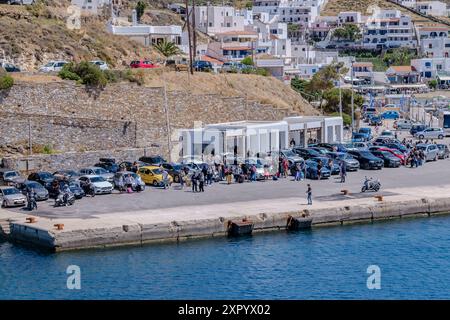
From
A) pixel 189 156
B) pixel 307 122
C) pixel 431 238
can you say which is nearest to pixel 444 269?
pixel 431 238

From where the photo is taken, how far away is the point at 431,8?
7254 inches

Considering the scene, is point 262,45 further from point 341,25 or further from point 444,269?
point 444,269

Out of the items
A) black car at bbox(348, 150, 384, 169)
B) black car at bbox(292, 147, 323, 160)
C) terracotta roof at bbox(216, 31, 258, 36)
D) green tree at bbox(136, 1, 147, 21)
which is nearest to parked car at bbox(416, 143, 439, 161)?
black car at bbox(348, 150, 384, 169)

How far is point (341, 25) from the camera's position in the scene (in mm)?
164750

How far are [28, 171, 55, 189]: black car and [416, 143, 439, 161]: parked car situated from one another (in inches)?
841

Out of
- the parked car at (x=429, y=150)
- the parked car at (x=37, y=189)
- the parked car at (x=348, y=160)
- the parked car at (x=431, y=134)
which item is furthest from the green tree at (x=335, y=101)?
the parked car at (x=37, y=189)

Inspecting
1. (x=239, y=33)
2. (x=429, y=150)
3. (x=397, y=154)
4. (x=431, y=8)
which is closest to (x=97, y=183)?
(x=397, y=154)

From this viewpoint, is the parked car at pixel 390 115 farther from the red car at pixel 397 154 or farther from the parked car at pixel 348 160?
the parked car at pixel 348 160

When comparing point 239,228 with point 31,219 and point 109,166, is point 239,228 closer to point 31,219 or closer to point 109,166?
point 31,219

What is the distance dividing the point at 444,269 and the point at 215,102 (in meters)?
27.4

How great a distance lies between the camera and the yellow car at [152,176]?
47.0 meters

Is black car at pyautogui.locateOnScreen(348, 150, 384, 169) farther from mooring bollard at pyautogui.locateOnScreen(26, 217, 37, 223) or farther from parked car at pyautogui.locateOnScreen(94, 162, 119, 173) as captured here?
mooring bollard at pyautogui.locateOnScreen(26, 217, 37, 223)

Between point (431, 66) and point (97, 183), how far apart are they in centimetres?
9882

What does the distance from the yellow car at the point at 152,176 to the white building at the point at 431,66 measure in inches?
3687
